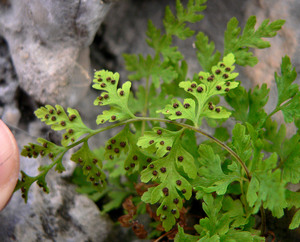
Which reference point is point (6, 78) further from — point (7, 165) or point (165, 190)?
point (165, 190)

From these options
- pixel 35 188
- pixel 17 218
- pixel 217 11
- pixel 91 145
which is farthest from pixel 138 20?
pixel 17 218

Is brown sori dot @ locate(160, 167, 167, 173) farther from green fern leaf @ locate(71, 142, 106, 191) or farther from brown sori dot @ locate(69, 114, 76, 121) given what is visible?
brown sori dot @ locate(69, 114, 76, 121)

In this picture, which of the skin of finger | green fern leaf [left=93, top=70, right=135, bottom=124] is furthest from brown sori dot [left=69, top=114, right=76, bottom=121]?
the skin of finger

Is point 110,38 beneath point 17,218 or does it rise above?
above

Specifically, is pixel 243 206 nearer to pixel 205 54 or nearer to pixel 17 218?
pixel 205 54

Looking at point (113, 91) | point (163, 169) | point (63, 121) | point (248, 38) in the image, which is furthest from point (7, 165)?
point (248, 38)

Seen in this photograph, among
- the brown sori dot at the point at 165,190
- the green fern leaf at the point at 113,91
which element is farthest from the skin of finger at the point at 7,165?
the brown sori dot at the point at 165,190

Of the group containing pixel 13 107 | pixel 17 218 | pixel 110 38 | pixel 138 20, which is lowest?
pixel 17 218

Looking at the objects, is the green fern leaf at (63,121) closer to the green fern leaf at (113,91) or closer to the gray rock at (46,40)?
the green fern leaf at (113,91)
